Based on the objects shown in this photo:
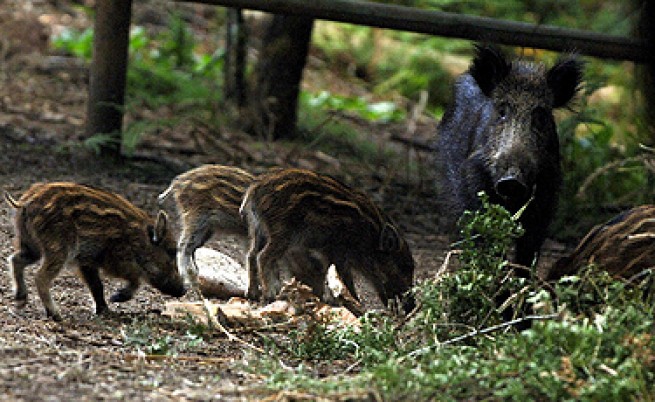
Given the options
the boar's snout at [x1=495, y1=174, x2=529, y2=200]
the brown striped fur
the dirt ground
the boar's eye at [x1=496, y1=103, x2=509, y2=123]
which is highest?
the boar's eye at [x1=496, y1=103, x2=509, y2=123]

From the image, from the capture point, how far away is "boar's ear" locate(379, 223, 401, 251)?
6598 millimetres

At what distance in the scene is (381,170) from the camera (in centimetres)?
1009

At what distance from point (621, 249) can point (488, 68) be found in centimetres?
150

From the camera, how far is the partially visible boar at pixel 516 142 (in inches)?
228

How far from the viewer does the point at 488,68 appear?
6.35 m

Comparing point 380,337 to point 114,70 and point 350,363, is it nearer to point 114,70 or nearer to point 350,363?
point 350,363

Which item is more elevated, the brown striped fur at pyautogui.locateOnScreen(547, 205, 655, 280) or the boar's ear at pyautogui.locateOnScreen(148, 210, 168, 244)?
the brown striped fur at pyautogui.locateOnScreen(547, 205, 655, 280)

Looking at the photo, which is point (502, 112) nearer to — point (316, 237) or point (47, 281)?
point (316, 237)

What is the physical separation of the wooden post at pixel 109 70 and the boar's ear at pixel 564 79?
3.50 m

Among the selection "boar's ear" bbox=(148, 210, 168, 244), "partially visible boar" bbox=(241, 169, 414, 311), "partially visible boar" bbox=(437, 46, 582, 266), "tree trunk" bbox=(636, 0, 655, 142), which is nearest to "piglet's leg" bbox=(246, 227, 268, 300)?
"partially visible boar" bbox=(241, 169, 414, 311)

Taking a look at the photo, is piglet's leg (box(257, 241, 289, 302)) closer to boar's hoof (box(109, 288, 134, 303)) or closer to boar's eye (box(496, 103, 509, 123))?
boar's hoof (box(109, 288, 134, 303))

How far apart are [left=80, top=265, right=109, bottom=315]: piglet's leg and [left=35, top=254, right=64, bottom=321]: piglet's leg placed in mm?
323

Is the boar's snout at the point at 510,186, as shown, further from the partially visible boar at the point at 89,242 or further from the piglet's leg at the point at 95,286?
the piglet's leg at the point at 95,286

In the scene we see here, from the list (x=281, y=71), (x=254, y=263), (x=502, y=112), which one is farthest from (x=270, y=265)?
(x=281, y=71)
